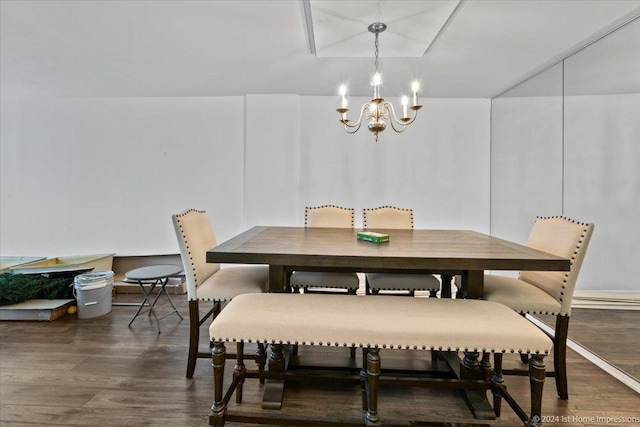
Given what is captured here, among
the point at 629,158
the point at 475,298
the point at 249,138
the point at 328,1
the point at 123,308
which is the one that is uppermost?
the point at 328,1

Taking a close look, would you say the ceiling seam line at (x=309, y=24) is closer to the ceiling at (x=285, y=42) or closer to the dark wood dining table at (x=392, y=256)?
the ceiling at (x=285, y=42)

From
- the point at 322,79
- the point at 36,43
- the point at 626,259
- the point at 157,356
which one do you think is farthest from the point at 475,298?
the point at 36,43

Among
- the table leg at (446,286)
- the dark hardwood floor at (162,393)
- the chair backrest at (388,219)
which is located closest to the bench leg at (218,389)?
the dark hardwood floor at (162,393)

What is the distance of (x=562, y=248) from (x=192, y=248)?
7.25 feet

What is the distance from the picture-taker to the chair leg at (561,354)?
1625 mm

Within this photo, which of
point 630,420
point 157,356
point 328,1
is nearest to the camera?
point 630,420

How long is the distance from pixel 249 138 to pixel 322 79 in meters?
1.17

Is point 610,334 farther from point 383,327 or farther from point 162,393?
point 162,393

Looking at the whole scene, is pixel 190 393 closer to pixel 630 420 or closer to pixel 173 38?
pixel 630 420

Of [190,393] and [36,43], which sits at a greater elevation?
[36,43]

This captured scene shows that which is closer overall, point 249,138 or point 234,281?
point 234,281

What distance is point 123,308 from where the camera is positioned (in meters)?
3.09

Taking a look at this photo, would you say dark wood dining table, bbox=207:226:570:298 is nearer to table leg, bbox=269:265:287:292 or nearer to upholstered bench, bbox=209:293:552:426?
table leg, bbox=269:265:287:292

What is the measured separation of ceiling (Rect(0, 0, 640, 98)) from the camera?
1935 millimetres
